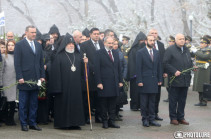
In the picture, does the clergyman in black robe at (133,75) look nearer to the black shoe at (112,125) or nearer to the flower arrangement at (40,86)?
the black shoe at (112,125)

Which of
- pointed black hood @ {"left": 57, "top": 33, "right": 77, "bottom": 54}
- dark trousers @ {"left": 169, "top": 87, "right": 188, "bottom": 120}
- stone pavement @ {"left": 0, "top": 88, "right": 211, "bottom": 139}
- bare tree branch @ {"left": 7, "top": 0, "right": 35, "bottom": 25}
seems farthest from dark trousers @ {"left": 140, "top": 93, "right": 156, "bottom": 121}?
bare tree branch @ {"left": 7, "top": 0, "right": 35, "bottom": 25}

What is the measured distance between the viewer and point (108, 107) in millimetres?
9344

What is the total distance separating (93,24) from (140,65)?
2964 cm

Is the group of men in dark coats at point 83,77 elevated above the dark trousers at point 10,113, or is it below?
above

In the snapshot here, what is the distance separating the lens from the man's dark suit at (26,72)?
8.44m

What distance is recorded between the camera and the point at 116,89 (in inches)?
359

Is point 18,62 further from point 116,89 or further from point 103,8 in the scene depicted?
point 103,8

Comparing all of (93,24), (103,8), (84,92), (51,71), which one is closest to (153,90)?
(84,92)

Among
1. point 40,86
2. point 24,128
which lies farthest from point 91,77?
point 24,128

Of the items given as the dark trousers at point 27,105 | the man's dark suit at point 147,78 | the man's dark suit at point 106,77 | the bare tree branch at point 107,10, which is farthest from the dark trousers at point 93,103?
the bare tree branch at point 107,10

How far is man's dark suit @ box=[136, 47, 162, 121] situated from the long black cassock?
1463 millimetres

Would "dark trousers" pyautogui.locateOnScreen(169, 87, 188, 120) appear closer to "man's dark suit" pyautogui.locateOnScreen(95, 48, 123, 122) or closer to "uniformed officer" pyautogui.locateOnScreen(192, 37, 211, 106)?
"man's dark suit" pyautogui.locateOnScreen(95, 48, 123, 122)

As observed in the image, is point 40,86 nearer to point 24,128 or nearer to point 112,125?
point 24,128

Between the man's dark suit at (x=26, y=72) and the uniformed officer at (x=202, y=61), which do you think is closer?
the man's dark suit at (x=26, y=72)
